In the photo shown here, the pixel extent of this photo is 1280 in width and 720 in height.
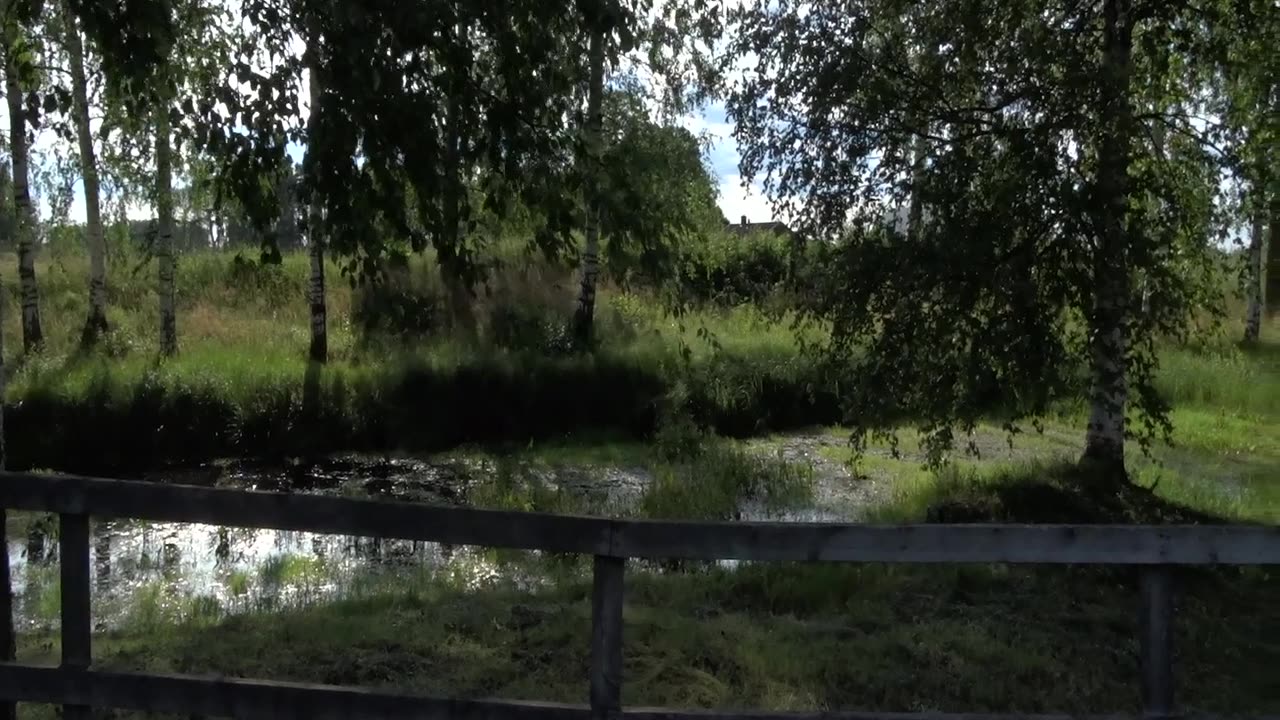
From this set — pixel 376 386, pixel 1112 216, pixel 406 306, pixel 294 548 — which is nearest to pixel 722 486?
pixel 294 548

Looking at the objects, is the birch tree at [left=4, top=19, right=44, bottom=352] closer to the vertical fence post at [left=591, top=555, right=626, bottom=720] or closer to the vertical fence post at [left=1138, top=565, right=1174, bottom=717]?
the vertical fence post at [left=591, top=555, right=626, bottom=720]

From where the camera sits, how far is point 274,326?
74.2ft

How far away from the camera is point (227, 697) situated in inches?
157

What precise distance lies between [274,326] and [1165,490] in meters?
16.9

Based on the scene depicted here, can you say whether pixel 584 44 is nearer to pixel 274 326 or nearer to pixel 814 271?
pixel 814 271

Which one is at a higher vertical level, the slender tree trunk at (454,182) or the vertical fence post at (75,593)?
the slender tree trunk at (454,182)

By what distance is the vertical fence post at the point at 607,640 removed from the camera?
→ 3846 mm

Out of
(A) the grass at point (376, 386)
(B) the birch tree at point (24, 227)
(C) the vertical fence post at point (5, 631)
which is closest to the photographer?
(C) the vertical fence post at point (5, 631)

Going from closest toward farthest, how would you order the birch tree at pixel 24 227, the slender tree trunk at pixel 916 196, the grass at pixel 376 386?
1. the slender tree trunk at pixel 916 196
2. the grass at pixel 376 386
3. the birch tree at pixel 24 227

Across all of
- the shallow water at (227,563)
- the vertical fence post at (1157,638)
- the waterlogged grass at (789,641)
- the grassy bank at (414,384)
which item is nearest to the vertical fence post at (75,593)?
the waterlogged grass at (789,641)

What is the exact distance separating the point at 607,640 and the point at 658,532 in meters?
0.41

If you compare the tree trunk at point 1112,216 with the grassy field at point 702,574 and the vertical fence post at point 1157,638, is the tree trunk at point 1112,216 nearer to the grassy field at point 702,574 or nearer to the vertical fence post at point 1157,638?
the grassy field at point 702,574

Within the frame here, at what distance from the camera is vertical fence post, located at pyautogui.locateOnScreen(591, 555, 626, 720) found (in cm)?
385

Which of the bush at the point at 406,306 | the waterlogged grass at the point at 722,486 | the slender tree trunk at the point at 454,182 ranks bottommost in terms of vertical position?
the waterlogged grass at the point at 722,486
